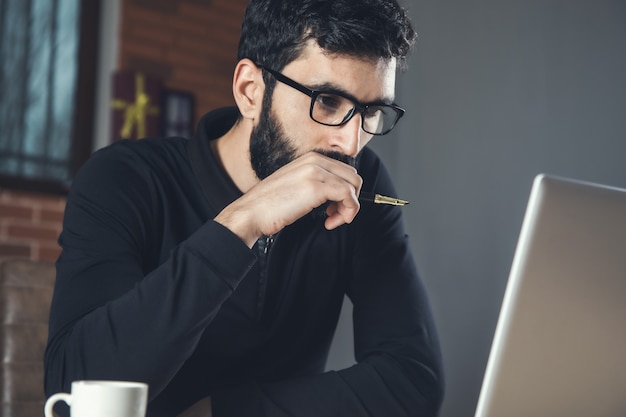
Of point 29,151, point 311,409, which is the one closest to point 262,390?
point 311,409

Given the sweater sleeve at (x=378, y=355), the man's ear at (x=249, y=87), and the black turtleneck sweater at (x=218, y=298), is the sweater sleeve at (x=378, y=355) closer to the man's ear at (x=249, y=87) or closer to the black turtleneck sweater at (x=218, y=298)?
the black turtleneck sweater at (x=218, y=298)

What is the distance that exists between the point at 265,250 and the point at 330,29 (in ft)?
1.34

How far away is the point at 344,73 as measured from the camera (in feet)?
4.41

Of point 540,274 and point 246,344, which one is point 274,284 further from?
point 540,274

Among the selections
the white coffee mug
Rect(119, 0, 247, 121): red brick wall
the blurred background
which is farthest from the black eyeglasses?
Rect(119, 0, 247, 121): red brick wall

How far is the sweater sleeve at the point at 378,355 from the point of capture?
119cm

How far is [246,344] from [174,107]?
2.75 metres

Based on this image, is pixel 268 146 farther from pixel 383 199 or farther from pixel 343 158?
pixel 383 199

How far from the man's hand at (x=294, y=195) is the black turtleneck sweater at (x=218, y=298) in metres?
0.06

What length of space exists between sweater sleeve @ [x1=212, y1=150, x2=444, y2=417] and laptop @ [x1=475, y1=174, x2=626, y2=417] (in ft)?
1.20

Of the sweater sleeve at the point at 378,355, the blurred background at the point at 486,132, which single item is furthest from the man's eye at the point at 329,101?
the blurred background at the point at 486,132

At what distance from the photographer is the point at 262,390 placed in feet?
3.91

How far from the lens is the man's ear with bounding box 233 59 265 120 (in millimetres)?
1477

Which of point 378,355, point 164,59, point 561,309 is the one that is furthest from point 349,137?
point 164,59
